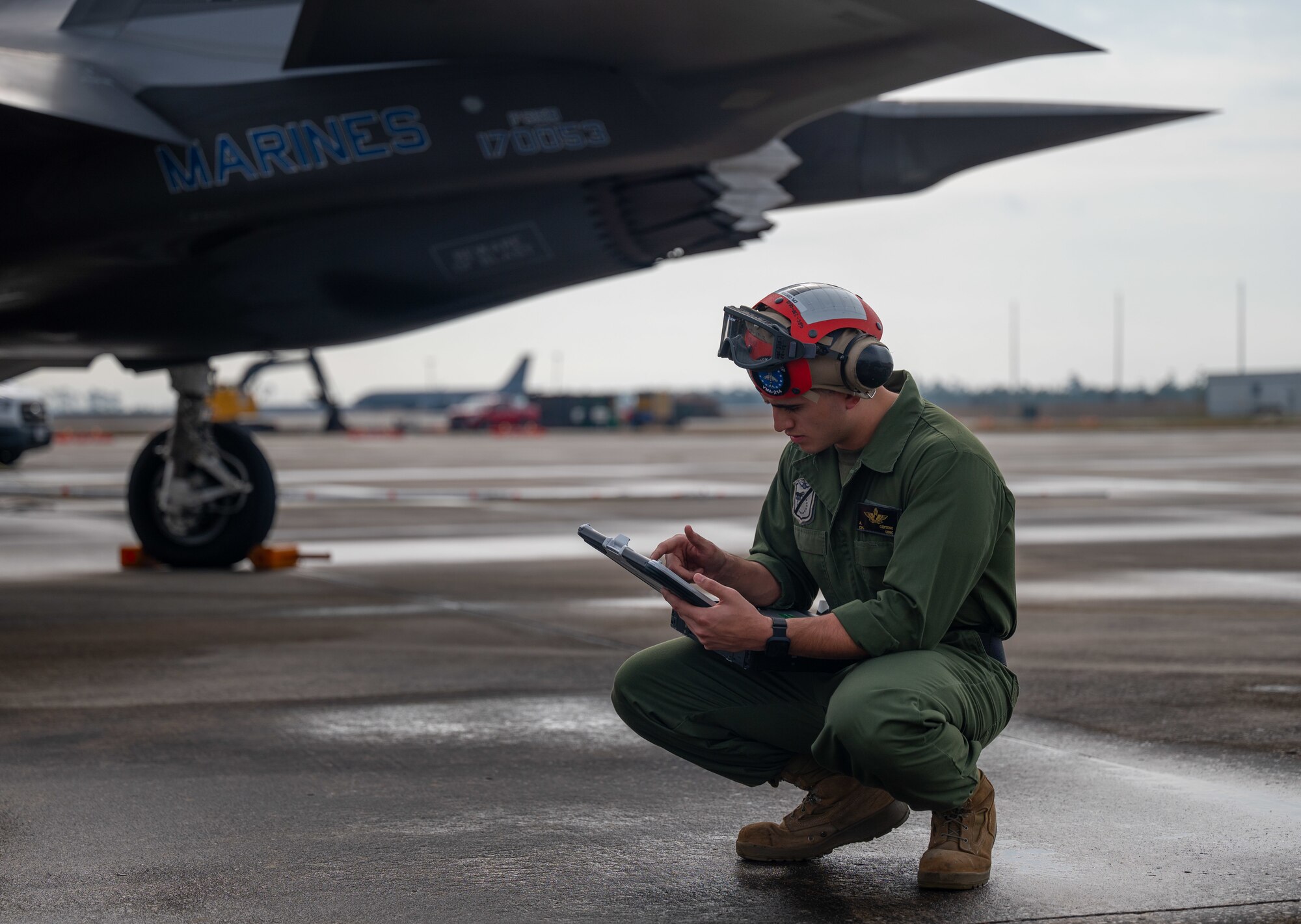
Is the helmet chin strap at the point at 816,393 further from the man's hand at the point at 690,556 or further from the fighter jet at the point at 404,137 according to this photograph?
the fighter jet at the point at 404,137

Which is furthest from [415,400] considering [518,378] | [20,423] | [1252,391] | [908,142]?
[908,142]

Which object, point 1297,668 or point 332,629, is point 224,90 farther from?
point 1297,668

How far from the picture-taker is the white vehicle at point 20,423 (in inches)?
734

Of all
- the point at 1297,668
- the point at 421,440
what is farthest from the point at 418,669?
the point at 421,440

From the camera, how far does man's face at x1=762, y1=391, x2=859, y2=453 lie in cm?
338

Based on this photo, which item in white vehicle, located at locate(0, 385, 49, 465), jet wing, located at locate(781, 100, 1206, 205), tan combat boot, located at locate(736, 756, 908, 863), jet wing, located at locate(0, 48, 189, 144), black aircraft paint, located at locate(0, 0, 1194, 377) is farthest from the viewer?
white vehicle, located at locate(0, 385, 49, 465)

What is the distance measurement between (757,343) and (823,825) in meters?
1.28

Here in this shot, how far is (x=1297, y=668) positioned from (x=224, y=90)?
6.34 m

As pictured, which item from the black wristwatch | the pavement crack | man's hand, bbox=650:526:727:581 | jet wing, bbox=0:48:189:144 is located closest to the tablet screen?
the black wristwatch

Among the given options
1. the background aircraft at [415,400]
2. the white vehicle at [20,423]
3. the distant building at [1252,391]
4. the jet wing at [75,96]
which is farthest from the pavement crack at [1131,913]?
the background aircraft at [415,400]

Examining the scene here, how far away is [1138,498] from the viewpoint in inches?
730

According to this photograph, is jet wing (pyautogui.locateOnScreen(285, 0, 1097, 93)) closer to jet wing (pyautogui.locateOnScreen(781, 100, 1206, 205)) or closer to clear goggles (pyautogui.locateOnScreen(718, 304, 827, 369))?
jet wing (pyautogui.locateOnScreen(781, 100, 1206, 205))

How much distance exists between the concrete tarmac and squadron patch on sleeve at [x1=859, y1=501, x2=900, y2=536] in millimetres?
890

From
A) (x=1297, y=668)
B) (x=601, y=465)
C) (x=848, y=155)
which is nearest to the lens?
(x=1297, y=668)
